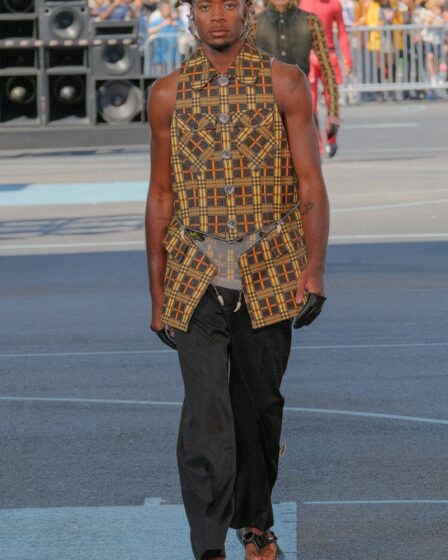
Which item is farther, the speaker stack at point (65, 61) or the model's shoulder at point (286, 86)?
the speaker stack at point (65, 61)

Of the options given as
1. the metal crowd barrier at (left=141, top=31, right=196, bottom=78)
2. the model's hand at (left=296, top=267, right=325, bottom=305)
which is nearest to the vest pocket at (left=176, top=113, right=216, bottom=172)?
the model's hand at (left=296, top=267, right=325, bottom=305)

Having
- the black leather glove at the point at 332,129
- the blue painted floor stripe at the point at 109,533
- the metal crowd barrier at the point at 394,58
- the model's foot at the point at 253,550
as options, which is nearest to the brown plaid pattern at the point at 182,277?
the model's foot at the point at 253,550

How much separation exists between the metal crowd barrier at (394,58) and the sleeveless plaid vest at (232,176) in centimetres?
2824

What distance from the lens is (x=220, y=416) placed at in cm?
528

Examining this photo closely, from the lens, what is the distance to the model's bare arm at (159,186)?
532 cm

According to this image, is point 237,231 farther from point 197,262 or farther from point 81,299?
point 81,299

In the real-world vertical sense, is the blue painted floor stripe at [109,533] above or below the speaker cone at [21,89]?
above

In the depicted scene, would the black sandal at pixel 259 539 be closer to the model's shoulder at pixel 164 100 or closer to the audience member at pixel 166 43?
the model's shoulder at pixel 164 100

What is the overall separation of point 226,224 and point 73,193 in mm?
14189

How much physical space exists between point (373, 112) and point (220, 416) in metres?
27.6

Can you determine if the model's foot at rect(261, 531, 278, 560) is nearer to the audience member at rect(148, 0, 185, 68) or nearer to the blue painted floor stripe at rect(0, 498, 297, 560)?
the blue painted floor stripe at rect(0, 498, 297, 560)

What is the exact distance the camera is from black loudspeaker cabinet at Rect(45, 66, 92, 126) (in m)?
24.7

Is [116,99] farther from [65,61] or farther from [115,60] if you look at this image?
[65,61]

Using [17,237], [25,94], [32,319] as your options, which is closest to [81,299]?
[32,319]
